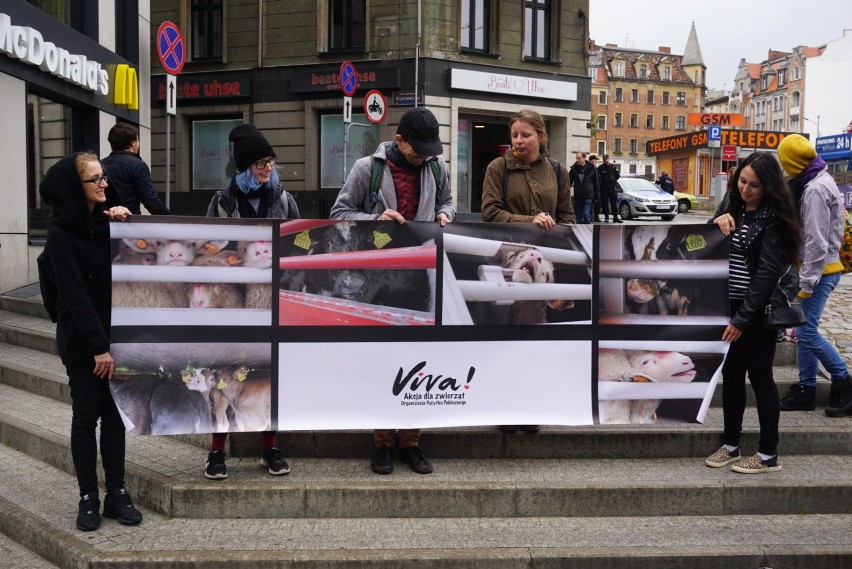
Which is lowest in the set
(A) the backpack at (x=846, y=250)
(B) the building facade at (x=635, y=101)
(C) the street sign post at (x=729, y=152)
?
(A) the backpack at (x=846, y=250)

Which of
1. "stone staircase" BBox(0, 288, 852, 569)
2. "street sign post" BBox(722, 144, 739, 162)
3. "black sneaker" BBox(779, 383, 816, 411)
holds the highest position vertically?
"street sign post" BBox(722, 144, 739, 162)

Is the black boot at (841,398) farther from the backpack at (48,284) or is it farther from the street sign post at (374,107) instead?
the street sign post at (374,107)

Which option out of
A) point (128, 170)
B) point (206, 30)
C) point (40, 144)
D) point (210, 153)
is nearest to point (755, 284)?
point (128, 170)

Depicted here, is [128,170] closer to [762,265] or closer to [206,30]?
[762,265]

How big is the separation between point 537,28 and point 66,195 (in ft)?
75.9

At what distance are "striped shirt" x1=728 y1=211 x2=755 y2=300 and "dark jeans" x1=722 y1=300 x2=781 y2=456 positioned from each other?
0.25 feet

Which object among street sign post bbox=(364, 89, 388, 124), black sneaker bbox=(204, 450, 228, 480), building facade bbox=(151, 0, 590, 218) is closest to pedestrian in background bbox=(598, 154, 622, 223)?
building facade bbox=(151, 0, 590, 218)

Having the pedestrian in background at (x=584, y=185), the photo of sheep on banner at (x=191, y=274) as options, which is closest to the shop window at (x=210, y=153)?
the pedestrian in background at (x=584, y=185)

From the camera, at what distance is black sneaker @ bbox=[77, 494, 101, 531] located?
4.54 m

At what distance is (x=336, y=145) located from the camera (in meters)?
24.7

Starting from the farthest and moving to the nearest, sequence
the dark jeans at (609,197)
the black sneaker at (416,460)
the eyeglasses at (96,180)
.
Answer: the dark jeans at (609,197), the black sneaker at (416,460), the eyeglasses at (96,180)

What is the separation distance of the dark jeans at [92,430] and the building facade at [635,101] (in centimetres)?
10050

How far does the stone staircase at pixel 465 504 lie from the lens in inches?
173

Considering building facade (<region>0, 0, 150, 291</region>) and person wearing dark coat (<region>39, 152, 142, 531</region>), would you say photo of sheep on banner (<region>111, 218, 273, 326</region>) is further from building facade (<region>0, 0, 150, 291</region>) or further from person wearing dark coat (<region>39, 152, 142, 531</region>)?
building facade (<region>0, 0, 150, 291</region>)
